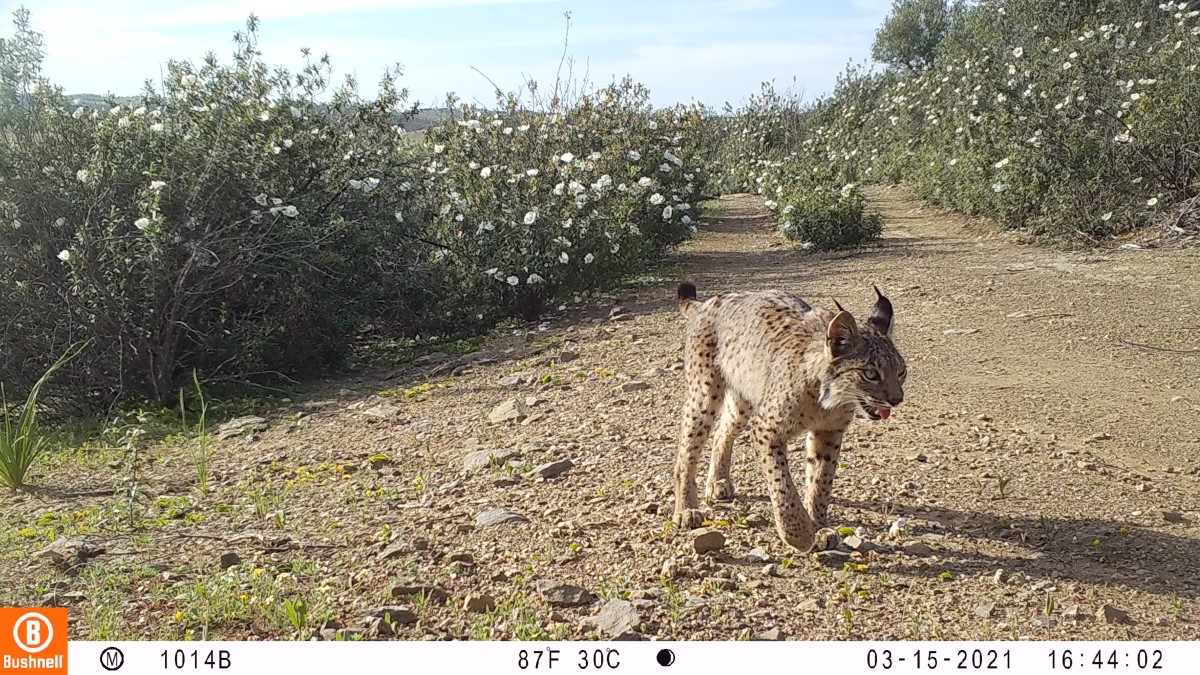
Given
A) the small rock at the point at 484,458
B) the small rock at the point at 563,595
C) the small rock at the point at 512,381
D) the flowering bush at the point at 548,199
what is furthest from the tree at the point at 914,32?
the small rock at the point at 563,595

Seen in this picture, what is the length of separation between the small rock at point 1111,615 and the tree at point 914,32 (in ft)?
88.7

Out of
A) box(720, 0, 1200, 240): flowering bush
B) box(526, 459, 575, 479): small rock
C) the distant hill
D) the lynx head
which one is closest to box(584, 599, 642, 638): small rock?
the lynx head

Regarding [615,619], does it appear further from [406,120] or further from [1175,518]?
[406,120]

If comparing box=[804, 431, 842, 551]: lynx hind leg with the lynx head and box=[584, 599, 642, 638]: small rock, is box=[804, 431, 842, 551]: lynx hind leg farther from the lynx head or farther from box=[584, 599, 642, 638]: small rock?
box=[584, 599, 642, 638]: small rock

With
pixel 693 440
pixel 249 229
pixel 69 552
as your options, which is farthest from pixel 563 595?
pixel 249 229

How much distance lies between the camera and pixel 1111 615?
395 cm

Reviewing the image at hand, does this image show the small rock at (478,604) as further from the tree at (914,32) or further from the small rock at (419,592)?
the tree at (914,32)

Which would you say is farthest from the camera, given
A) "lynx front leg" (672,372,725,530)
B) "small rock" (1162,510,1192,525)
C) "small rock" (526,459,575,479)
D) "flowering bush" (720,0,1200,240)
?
"flowering bush" (720,0,1200,240)

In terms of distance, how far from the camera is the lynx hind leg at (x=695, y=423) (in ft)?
16.8

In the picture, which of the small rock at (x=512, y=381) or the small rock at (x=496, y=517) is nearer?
the small rock at (x=496, y=517)

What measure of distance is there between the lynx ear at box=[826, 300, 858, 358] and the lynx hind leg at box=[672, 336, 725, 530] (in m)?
0.92

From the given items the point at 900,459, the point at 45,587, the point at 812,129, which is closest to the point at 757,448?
the point at 900,459

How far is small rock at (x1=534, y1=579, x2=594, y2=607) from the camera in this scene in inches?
167

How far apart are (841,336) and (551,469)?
84.5 inches
